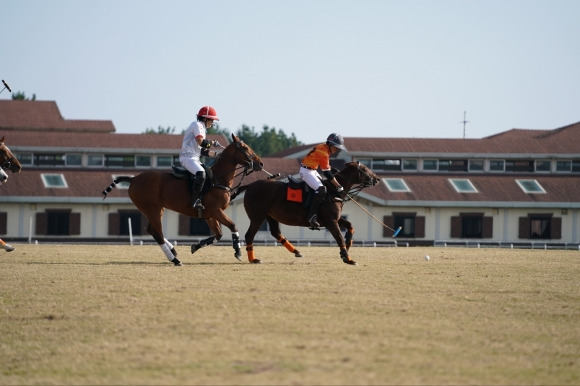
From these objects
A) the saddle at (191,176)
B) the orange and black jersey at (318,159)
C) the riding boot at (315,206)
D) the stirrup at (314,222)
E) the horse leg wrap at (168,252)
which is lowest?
the horse leg wrap at (168,252)

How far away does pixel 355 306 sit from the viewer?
40.9 feet

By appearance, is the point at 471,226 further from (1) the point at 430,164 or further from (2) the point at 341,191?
(2) the point at 341,191

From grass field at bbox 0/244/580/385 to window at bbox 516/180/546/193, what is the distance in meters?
38.4

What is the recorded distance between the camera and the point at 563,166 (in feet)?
192

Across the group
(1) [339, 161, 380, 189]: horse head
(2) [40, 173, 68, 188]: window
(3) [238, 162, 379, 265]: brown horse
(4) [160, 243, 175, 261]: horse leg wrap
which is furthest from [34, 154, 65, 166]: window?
(4) [160, 243, 175, 261]: horse leg wrap

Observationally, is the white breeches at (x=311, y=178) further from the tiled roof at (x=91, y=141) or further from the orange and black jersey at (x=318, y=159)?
the tiled roof at (x=91, y=141)

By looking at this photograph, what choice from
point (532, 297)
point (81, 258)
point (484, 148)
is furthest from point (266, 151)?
point (532, 297)

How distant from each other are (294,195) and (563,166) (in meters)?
41.6

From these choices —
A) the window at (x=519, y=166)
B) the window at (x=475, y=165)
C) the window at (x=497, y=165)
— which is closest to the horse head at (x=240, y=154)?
the window at (x=475, y=165)

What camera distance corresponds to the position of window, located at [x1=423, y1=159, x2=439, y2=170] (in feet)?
189

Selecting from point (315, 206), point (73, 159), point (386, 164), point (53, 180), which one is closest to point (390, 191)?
point (386, 164)

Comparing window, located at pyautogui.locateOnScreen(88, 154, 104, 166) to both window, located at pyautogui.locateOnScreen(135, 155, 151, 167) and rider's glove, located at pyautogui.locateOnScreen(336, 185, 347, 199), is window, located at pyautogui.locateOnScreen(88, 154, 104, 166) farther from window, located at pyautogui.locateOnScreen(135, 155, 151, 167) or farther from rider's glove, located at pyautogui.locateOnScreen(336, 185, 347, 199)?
rider's glove, located at pyautogui.locateOnScreen(336, 185, 347, 199)

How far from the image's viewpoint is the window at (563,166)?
58375 millimetres

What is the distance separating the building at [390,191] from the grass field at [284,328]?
33.8 metres
